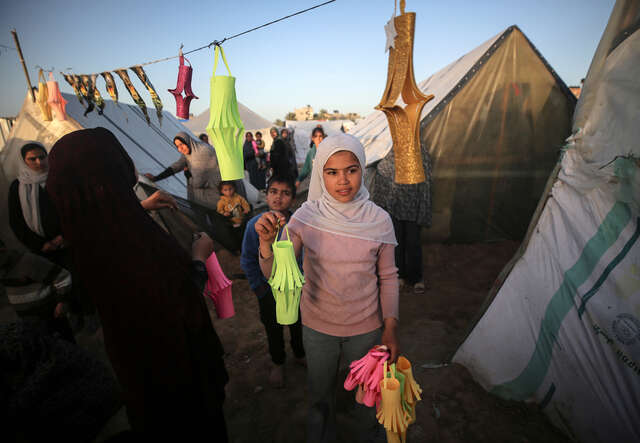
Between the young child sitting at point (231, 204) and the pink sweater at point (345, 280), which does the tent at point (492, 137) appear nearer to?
the young child sitting at point (231, 204)

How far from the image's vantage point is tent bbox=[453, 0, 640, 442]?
1.42 meters

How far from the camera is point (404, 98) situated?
1823 millimetres

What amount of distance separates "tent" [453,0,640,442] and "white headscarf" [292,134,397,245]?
4.07ft

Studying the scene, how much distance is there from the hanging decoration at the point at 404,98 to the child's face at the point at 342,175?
68 centimetres

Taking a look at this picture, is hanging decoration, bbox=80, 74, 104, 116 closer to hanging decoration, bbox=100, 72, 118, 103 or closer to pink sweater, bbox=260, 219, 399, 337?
hanging decoration, bbox=100, 72, 118, 103

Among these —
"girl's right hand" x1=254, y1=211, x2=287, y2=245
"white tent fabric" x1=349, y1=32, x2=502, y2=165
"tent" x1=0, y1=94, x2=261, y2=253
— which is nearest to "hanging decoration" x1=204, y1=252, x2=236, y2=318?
"girl's right hand" x1=254, y1=211, x2=287, y2=245

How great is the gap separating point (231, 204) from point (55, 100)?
3042 mm

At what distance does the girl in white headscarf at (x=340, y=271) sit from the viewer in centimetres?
133

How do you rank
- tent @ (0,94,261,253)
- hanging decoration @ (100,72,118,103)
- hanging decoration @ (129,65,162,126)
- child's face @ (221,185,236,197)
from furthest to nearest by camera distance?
1. tent @ (0,94,261,253)
2. child's face @ (221,185,236,197)
3. hanging decoration @ (100,72,118,103)
4. hanging decoration @ (129,65,162,126)

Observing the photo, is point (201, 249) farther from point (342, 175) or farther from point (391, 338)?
point (391, 338)

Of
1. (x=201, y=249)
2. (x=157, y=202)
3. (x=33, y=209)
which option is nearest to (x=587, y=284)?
(x=201, y=249)

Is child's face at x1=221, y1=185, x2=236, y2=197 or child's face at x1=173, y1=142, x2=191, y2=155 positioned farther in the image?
child's face at x1=221, y1=185, x2=236, y2=197

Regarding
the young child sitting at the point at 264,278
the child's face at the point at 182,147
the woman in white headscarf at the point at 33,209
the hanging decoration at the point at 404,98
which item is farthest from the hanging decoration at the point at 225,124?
the child's face at the point at 182,147

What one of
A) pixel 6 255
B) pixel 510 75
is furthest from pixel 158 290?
pixel 510 75
